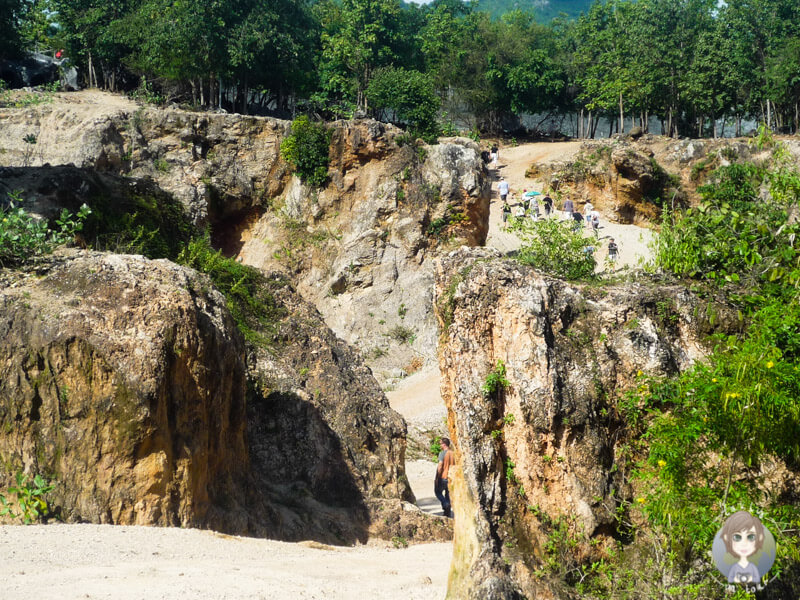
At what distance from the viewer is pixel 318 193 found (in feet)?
113

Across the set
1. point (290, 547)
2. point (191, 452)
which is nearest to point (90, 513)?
point (191, 452)

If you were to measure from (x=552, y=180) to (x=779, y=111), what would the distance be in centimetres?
1608

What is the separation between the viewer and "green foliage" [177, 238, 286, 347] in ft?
54.6

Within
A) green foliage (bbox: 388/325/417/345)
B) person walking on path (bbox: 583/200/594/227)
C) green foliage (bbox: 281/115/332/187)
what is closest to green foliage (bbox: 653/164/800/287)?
green foliage (bbox: 388/325/417/345)

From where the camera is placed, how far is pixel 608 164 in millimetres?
42688

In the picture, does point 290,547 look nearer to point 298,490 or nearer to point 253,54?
point 298,490

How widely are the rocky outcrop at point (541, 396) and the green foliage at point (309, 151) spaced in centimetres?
2532

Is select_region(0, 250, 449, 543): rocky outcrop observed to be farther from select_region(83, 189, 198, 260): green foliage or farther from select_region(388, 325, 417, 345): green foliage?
select_region(388, 325, 417, 345): green foliage

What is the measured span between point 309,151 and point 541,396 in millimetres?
26328

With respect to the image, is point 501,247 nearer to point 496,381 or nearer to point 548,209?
point 548,209

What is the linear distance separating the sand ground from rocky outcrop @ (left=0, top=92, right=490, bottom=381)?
779 inches

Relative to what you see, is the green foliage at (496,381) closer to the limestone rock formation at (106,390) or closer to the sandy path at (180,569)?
the sandy path at (180,569)

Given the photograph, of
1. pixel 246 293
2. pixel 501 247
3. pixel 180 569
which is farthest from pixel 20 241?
pixel 501 247
